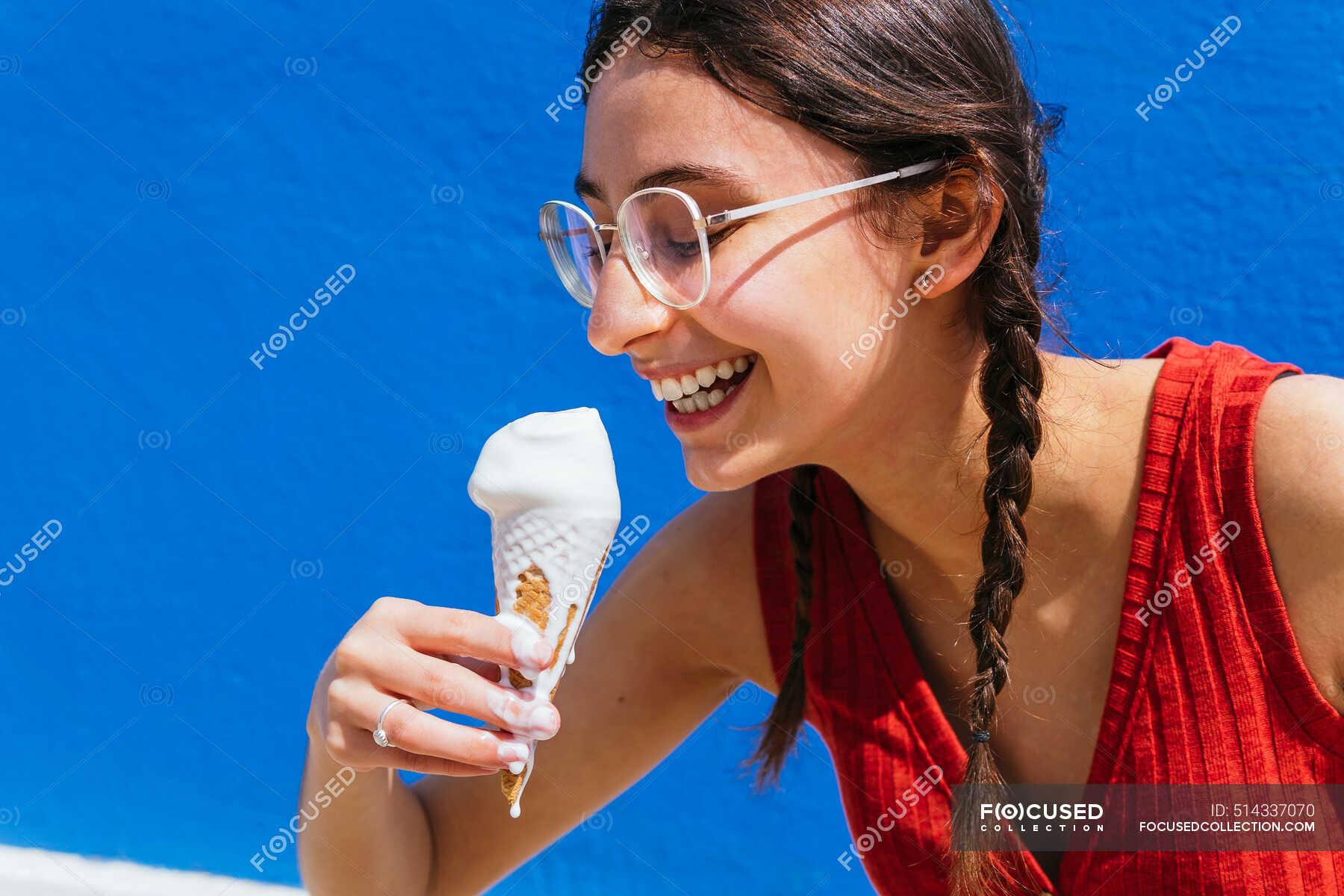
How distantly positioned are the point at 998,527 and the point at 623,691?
70cm

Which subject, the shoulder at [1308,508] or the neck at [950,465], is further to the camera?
the neck at [950,465]

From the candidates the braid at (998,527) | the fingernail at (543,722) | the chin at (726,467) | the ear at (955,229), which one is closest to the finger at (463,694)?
the fingernail at (543,722)

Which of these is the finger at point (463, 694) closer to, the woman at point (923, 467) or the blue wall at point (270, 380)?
the woman at point (923, 467)

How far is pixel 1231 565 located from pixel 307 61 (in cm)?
317

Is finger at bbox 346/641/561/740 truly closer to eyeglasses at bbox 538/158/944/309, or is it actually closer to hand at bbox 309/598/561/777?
hand at bbox 309/598/561/777

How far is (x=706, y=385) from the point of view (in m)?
1.37

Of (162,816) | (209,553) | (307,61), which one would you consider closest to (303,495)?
(209,553)

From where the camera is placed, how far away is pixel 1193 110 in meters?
2.79

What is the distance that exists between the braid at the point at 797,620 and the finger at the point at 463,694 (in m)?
0.53

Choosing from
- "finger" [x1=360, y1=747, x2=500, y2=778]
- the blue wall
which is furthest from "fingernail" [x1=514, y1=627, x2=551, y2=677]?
the blue wall

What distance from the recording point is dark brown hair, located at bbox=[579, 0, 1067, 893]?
1288mm

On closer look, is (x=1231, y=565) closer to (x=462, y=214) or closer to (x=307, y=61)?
(x=462, y=214)

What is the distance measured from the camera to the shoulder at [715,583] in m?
1.80

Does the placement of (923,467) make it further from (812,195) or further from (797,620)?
(812,195)
